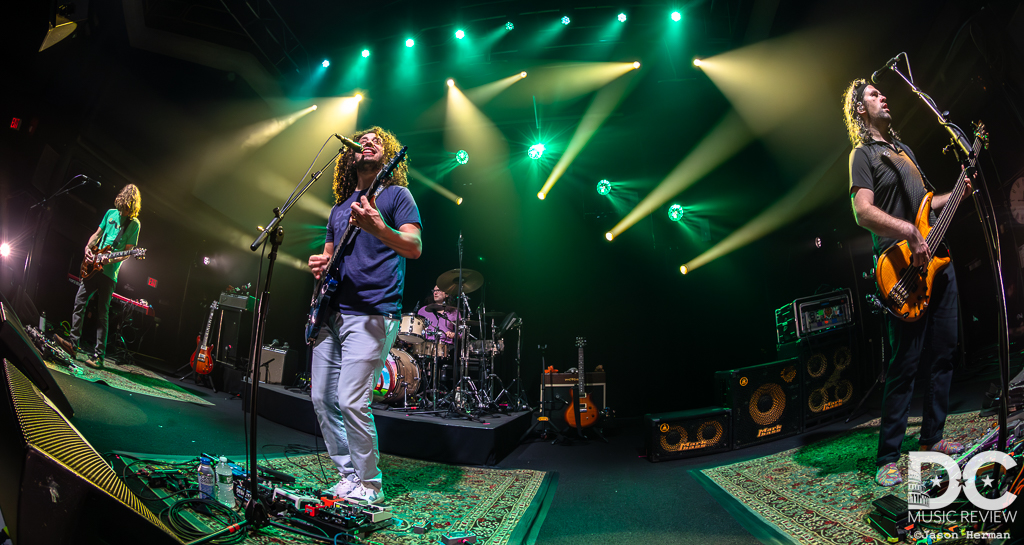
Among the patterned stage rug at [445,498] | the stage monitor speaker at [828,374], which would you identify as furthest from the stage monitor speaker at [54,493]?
the stage monitor speaker at [828,374]

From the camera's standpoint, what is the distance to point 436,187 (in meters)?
8.24

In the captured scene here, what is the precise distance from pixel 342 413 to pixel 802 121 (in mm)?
4677

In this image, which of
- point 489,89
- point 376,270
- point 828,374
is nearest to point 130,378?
point 376,270

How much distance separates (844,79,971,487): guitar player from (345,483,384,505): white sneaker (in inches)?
105

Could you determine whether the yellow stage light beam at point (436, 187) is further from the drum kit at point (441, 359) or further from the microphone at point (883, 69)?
the microphone at point (883, 69)

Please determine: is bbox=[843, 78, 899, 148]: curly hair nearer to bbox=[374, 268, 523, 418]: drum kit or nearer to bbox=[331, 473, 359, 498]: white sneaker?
bbox=[331, 473, 359, 498]: white sneaker

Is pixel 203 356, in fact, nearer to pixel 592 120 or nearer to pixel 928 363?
pixel 928 363

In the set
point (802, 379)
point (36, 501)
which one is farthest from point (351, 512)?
point (802, 379)

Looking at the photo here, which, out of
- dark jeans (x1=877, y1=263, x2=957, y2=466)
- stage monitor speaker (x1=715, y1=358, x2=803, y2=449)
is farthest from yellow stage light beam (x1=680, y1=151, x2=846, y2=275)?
stage monitor speaker (x1=715, y1=358, x2=803, y2=449)

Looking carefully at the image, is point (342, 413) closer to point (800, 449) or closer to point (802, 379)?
point (800, 449)

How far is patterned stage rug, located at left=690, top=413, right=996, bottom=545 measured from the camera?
6.55ft

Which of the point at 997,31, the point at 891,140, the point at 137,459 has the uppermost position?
the point at 997,31

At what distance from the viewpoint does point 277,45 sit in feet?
15.8

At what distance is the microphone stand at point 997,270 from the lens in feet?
5.69
